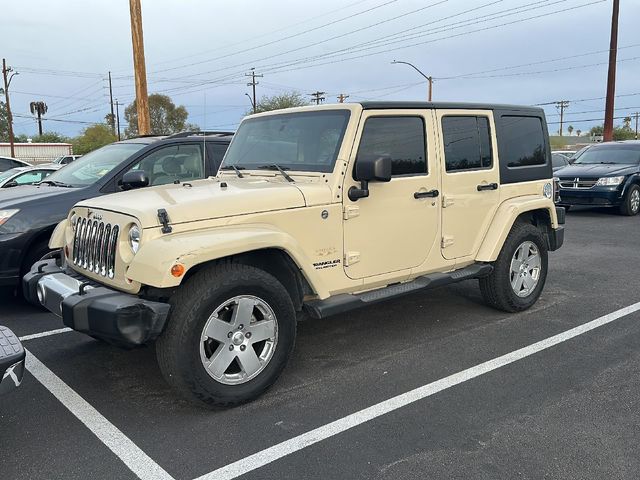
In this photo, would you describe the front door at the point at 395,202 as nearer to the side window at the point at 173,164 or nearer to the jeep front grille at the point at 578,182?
the side window at the point at 173,164

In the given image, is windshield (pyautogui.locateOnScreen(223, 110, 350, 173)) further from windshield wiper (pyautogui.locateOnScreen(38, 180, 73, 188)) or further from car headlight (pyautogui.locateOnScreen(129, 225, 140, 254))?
windshield wiper (pyautogui.locateOnScreen(38, 180, 73, 188))

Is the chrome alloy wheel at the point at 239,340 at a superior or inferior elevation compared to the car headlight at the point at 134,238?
inferior

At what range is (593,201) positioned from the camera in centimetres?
1247

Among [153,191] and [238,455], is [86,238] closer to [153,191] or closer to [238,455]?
[153,191]

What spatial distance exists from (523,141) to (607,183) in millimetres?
8028

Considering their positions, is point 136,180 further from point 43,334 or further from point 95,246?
point 95,246

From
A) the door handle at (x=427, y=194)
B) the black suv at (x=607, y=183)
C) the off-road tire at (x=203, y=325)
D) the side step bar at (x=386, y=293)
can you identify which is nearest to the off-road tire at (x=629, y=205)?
the black suv at (x=607, y=183)

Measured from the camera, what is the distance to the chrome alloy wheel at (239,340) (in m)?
3.46

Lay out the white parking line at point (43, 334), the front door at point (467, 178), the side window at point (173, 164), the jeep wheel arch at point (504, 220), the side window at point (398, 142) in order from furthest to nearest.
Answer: the side window at point (173, 164)
the jeep wheel arch at point (504, 220)
the white parking line at point (43, 334)
the front door at point (467, 178)
the side window at point (398, 142)

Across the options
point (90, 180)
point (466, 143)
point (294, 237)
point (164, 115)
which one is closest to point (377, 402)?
point (294, 237)

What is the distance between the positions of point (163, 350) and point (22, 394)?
4.13 ft

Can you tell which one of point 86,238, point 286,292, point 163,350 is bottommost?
point 163,350

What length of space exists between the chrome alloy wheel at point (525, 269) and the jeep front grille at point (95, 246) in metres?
3.57

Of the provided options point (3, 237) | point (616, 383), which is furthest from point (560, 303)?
point (3, 237)
